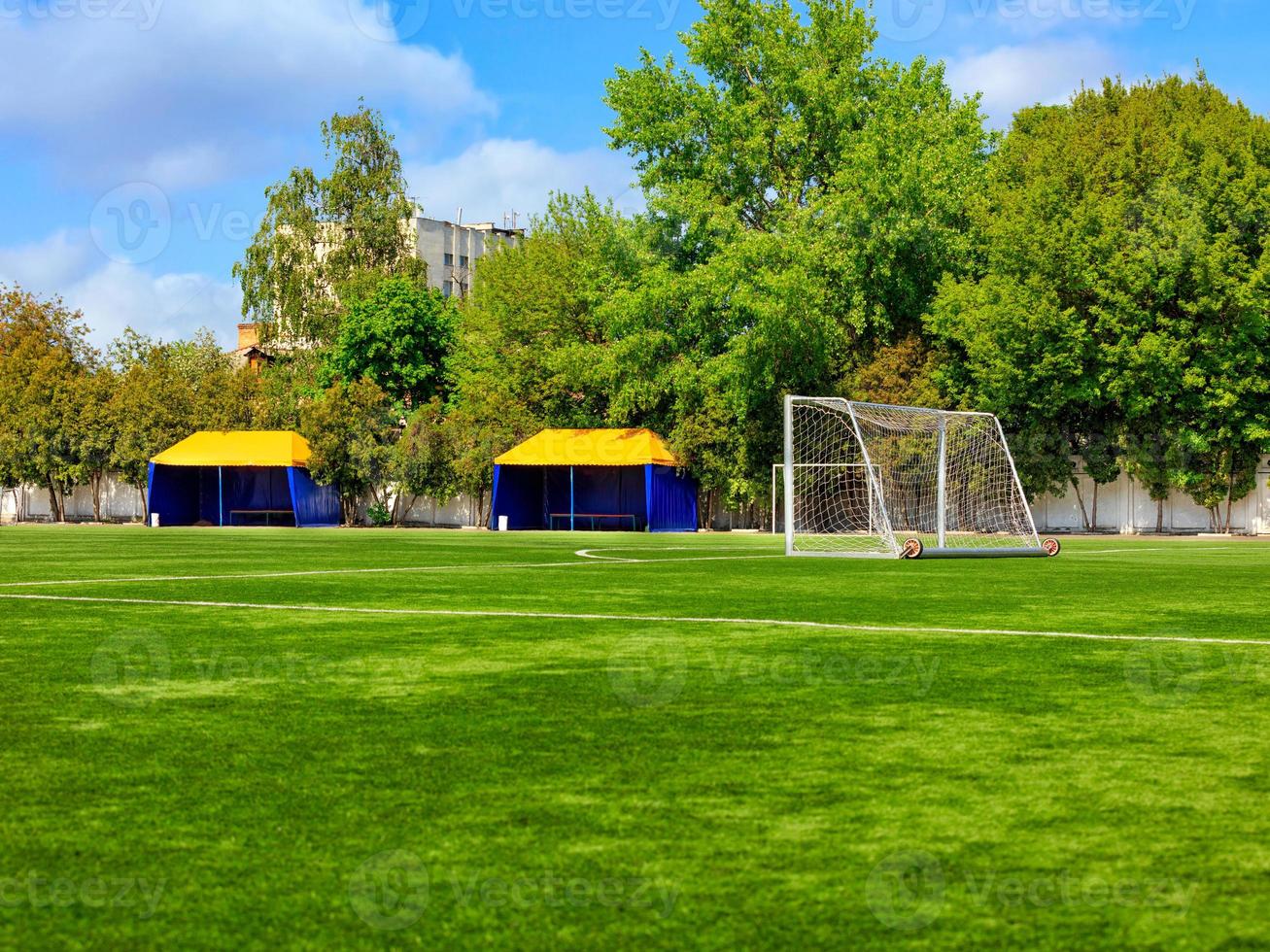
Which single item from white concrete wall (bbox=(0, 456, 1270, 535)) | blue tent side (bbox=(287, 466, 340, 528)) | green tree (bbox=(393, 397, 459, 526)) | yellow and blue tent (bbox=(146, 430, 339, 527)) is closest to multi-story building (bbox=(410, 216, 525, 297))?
yellow and blue tent (bbox=(146, 430, 339, 527))

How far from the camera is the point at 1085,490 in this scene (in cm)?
4816

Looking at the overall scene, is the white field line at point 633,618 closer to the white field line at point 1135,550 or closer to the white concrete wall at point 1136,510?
the white field line at point 1135,550

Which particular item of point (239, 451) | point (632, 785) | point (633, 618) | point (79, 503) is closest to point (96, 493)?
point (79, 503)

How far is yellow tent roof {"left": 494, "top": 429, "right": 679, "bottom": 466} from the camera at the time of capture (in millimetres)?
50875

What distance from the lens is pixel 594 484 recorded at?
57.8 m

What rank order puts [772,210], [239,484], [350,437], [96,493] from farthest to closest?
[96,493]
[239,484]
[350,437]
[772,210]

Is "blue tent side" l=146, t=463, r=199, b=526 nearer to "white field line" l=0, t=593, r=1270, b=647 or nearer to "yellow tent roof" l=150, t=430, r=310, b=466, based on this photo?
"yellow tent roof" l=150, t=430, r=310, b=466

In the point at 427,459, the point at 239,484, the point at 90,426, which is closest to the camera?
the point at 427,459

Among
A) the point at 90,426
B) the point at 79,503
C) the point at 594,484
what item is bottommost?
the point at 79,503

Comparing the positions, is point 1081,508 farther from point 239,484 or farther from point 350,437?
point 239,484

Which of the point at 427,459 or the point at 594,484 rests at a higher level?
the point at 427,459

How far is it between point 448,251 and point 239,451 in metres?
57.0

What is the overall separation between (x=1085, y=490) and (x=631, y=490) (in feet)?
59.5

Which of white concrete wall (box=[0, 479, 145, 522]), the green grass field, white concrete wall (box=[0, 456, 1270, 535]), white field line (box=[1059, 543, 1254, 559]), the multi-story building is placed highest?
the multi-story building
